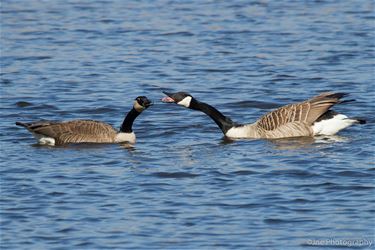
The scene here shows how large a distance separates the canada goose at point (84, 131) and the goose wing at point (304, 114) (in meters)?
1.75

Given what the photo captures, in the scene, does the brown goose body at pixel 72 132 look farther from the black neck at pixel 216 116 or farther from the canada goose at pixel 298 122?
the black neck at pixel 216 116

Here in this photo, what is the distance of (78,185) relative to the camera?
42.2 feet

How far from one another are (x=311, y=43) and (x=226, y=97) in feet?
15.0

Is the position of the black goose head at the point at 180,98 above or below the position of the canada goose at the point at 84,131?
above

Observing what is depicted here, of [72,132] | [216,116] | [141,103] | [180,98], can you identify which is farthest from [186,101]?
[72,132]

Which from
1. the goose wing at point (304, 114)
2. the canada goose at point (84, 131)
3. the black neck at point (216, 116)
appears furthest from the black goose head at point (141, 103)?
the goose wing at point (304, 114)

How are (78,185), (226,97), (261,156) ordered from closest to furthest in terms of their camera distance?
(78,185)
(261,156)
(226,97)

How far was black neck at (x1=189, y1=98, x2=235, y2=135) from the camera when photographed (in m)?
15.9

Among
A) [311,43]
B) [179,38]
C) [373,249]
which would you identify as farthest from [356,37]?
[373,249]

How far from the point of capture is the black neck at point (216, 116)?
15.9 metres

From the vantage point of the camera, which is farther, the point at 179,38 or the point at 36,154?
the point at 179,38

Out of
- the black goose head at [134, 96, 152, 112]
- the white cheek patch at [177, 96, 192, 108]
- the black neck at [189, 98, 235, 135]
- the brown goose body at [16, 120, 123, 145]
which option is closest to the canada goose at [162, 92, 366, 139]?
the black neck at [189, 98, 235, 135]

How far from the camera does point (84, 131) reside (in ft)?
50.4

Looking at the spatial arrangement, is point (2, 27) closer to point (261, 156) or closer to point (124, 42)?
point (124, 42)
